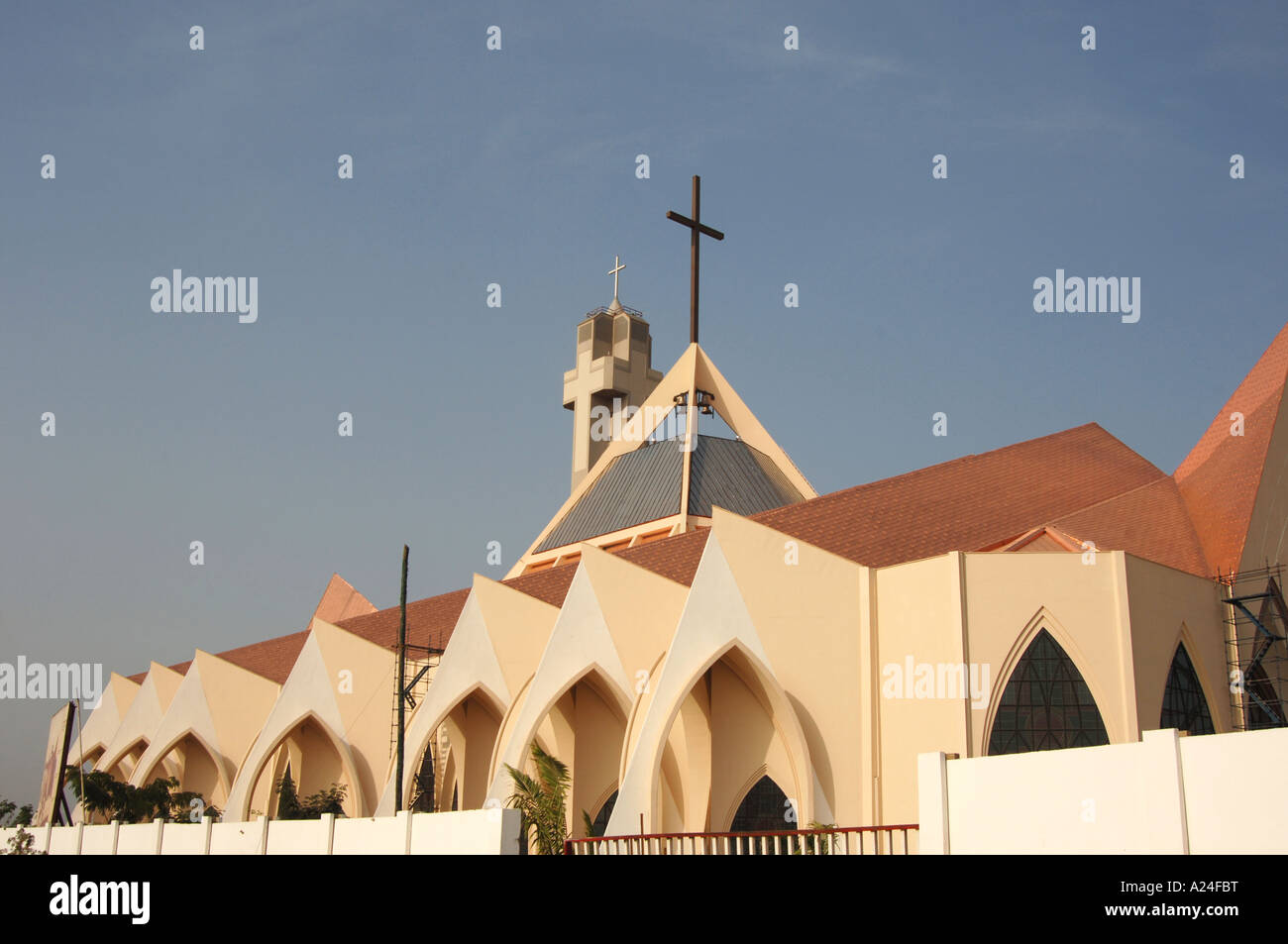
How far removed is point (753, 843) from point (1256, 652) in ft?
39.7

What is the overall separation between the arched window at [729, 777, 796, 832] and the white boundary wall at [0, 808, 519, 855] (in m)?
7.04

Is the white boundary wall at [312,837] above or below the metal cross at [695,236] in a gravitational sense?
below

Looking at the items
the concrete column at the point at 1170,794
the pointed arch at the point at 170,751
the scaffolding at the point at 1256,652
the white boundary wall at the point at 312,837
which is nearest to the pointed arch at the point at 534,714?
the white boundary wall at the point at 312,837

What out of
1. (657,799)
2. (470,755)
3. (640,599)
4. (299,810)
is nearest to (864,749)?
(657,799)

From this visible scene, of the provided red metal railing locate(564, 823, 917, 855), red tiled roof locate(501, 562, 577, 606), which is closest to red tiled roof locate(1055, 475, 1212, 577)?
red metal railing locate(564, 823, 917, 855)

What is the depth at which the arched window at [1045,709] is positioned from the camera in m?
20.5

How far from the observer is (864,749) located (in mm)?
21609

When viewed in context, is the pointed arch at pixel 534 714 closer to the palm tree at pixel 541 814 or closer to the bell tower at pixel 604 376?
the palm tree at pixel 541 814

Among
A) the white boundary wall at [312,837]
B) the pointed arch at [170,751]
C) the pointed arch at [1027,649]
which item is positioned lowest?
the white boundary wall at [312,837]

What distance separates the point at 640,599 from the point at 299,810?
1082cm

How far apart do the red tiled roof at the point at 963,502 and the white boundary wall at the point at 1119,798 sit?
10306 mm

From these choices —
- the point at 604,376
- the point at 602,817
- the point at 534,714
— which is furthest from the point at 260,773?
the point at 604,376

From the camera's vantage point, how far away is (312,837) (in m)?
19.5

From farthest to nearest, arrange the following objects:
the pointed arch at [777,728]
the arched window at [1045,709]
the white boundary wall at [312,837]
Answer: the pointed arch at [777,728], the arched window at [1045,709], the white boundary wall at [312,837]
